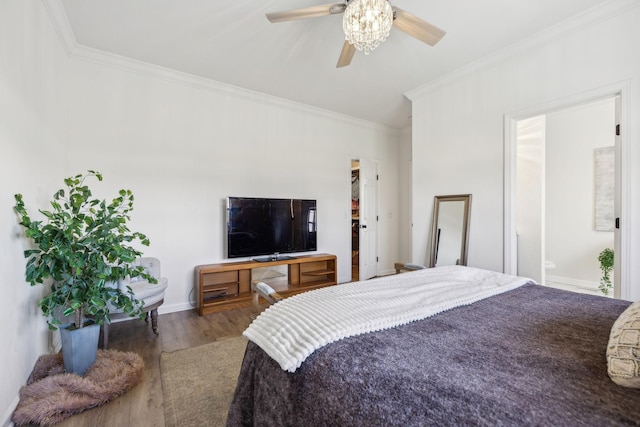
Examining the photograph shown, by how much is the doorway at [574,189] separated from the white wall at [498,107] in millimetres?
777

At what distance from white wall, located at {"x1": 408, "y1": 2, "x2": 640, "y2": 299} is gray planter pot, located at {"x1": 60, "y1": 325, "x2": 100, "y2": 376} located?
3289 mm

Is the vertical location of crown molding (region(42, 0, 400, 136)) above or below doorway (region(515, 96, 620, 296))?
above

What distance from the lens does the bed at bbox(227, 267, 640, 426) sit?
588 millimetres

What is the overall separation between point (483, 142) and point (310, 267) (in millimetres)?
2729

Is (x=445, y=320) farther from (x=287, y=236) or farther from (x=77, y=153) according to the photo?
(x=77, y=153)

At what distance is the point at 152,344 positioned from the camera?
7.82ft

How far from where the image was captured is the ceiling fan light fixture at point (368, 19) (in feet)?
5.42

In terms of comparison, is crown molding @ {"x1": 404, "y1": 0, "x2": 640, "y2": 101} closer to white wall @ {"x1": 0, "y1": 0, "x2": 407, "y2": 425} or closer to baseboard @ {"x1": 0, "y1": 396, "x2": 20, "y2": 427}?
white wall @ {"x1": 0, "y1": 0, "x2": 407, "y2": 425}

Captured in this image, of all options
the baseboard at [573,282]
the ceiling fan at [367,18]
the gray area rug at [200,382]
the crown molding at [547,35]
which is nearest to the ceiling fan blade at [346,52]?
the ceiling fan at [367,18]

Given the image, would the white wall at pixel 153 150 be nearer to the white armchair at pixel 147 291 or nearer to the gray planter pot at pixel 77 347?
the gray planter pot at pixel 77 347

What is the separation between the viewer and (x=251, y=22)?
232cm

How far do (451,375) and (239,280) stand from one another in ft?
10.3

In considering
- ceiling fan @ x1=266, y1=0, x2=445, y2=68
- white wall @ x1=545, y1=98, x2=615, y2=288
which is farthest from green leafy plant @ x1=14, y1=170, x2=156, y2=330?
white wall @ x1=545, y1=98, x2=615, y2=288

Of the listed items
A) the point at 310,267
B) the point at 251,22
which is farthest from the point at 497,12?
the point at 310,267
